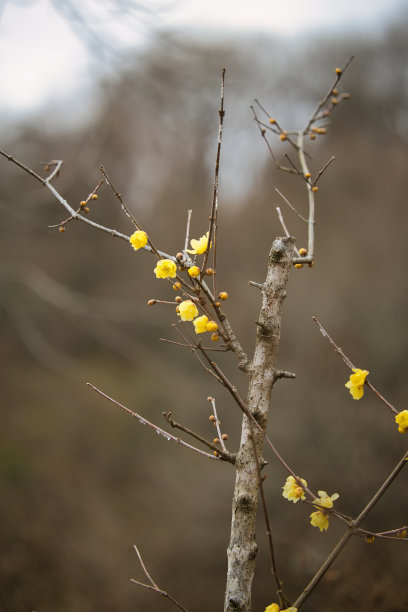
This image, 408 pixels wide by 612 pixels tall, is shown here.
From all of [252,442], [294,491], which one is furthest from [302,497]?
[252,442]

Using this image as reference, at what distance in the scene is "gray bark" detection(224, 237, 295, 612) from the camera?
627 mm

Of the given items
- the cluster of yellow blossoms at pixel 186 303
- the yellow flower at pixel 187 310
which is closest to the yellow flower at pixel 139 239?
the cluster of yellow blossoms at pixel 186 303

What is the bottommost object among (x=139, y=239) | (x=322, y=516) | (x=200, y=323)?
(x=322, y=516)

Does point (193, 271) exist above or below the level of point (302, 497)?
above

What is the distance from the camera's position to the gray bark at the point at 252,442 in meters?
0.63

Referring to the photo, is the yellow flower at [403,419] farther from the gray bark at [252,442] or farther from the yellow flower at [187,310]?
the yellow flower at [187,310]

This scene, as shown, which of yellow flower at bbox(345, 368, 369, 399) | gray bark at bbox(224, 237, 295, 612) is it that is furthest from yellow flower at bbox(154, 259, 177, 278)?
yellow flower at bbox(345, 368, 369, 399)

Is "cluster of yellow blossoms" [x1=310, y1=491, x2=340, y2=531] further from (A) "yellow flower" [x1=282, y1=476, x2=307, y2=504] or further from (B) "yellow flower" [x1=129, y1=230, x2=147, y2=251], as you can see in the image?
(B) "yellow flower" [x1=129, y1=230, x2=147, y2=251]

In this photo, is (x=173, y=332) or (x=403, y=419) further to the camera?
(x=173, y=332)

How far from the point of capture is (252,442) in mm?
622

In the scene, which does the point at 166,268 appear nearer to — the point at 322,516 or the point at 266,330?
the point at 266,330

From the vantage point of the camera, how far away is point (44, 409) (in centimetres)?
468

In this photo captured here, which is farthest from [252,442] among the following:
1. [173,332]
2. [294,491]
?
[173,332]

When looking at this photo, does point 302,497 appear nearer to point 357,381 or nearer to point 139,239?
point 357,381
